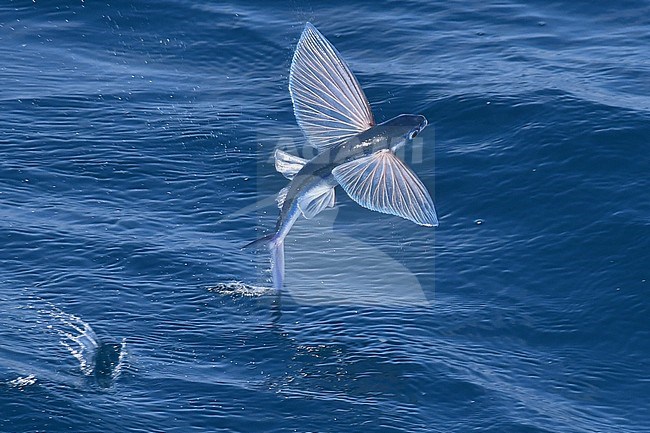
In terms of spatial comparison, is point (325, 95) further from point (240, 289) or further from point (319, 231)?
point (319, 231)

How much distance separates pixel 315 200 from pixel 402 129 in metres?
0.94

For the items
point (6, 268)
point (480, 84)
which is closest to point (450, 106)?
point (480, 84)

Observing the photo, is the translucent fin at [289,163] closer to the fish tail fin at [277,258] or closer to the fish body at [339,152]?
the fish body at [339,152]

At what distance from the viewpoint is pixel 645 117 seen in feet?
52.4

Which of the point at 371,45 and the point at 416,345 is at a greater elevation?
the point at 371,45

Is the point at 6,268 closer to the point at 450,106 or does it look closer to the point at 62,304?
the point at 62,304

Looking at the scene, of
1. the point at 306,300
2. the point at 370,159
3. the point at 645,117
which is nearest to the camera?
the point at 370,159

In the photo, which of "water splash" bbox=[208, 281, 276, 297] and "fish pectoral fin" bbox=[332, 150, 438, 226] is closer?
"fish pectoral fin" bbox=[332, 150, 438, 226]

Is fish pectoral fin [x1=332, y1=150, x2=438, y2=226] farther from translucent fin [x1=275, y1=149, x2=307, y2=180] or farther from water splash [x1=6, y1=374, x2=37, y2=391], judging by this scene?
water splash [x1=6, y1=374, x2=37, y2=391]

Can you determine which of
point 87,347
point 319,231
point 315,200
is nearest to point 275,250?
point 315,200

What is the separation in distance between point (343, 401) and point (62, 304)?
3.23 metres

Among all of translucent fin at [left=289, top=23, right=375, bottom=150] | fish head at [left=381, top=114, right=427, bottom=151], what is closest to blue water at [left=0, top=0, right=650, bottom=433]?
translucent fin at [left=289, top=23, right=375, bottom=150]

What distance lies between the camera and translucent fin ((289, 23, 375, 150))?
10.5m

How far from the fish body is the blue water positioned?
1466 mm
